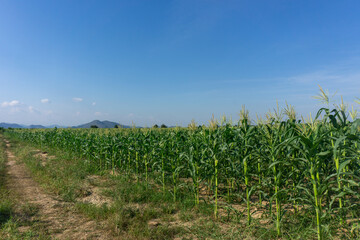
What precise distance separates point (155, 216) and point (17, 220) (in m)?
3.96

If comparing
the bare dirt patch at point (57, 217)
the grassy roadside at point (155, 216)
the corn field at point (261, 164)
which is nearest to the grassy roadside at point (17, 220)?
the bare dirt patch at point (57, 217)

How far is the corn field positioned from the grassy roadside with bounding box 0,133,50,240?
4.07 m

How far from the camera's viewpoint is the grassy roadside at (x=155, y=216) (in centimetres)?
484

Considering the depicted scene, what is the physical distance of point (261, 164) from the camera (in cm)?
669

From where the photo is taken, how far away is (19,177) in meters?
11.2

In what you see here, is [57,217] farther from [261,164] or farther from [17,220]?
[261,164]

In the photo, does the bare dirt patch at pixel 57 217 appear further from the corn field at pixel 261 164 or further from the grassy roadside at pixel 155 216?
the corn field at pixel 261 164

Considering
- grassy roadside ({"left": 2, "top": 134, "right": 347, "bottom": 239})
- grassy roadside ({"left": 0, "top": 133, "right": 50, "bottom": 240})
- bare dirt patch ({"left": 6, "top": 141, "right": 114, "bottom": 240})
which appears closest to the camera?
grassy roadside ({"left": 2, "top": 134, "right": 347, "bottom": 239})

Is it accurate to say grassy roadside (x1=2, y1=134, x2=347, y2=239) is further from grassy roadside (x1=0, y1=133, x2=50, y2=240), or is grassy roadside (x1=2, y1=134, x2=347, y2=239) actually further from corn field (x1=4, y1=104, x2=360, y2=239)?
grassy roadside (x1=0, y1=133, x2=50, y2=240)

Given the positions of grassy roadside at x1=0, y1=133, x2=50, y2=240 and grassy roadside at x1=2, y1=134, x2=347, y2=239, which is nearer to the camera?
grassy roadside at x1=2, y1=134, x2=347, y2=239

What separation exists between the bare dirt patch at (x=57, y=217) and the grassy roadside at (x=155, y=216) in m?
0.27

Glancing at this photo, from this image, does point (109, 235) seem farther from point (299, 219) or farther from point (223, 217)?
point (299, 219)

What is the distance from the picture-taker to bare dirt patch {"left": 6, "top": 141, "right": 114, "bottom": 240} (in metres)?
5.23

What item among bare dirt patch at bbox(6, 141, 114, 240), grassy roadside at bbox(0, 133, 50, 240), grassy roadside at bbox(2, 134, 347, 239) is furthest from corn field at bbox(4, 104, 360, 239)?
grassy roadside at bbox(0, 133, 50, 240)
